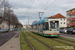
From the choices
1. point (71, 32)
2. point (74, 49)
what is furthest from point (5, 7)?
point (74, 49)

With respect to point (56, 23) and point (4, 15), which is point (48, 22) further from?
point (4, 15)

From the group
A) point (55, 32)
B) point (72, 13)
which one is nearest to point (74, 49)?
point (55, 32)

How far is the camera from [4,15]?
150ft

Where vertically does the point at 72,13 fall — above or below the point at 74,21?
above

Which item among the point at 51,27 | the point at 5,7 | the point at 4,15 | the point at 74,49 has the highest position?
the point at 5,7

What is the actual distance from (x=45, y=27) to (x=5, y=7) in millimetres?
32462

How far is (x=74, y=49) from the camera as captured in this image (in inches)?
309

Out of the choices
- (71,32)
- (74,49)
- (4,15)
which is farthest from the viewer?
(4,15)

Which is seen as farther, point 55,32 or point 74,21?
point 74,21

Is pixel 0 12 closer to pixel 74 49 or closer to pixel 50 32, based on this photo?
pixel 50 32

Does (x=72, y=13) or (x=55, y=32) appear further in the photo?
(x=72, y=13)

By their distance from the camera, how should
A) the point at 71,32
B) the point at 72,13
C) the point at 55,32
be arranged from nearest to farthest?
1. the point at 55,32
2. the point at 71,32
3. the point at 72,13

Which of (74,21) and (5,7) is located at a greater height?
(5,7)

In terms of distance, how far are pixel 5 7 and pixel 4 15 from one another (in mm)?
3382
